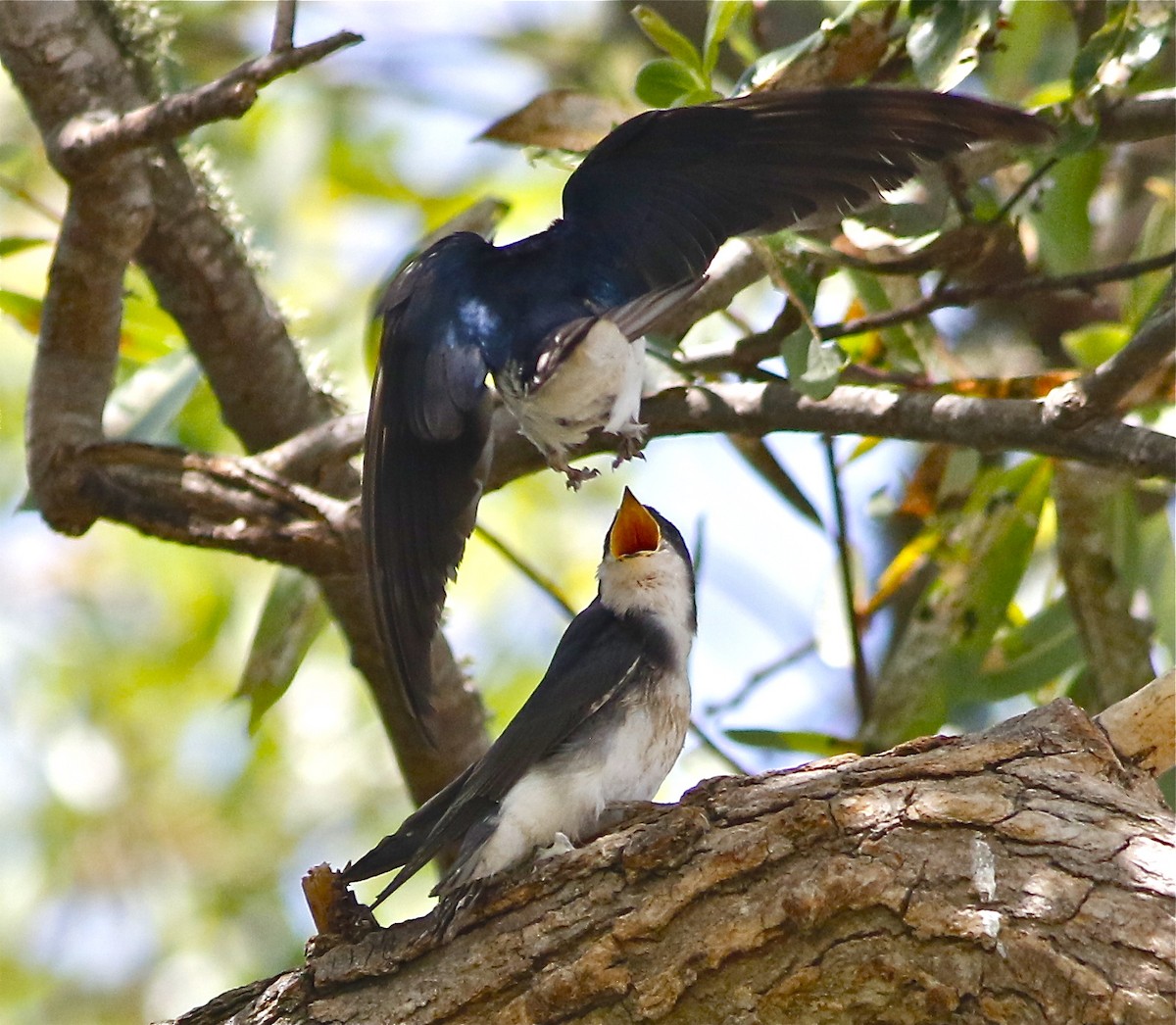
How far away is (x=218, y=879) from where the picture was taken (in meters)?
5.46

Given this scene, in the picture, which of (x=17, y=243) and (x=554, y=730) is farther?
(x=17, y=243)

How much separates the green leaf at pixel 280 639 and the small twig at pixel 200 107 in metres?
1.05

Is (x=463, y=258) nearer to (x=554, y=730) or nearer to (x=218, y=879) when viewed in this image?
(x=554, y=730)

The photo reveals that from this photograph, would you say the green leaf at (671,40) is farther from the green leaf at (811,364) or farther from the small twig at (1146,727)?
the small twig at (1146,727)

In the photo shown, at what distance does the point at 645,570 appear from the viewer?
10.4 ft

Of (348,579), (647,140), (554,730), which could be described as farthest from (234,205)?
(554,730)

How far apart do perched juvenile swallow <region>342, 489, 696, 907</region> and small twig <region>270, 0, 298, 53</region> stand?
45.6 inches

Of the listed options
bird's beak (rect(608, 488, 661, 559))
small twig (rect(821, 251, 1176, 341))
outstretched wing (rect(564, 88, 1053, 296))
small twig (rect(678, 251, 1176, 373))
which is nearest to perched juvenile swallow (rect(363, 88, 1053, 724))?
outstretched wing (rect(564, 88, 1053, 296))

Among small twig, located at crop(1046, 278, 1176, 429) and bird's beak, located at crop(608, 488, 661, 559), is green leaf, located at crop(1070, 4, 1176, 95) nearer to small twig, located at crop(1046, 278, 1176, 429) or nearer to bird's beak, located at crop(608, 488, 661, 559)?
small twig, located at crop(1046, 278, 1176, 429)

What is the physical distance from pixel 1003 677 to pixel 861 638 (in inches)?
13.0

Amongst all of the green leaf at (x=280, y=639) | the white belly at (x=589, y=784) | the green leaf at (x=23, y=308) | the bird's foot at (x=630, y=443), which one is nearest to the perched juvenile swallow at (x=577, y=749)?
the white belly at (x=589, y=784)

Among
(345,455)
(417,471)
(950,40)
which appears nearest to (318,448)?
(345,455)

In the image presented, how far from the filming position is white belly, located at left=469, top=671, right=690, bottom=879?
2443 mm

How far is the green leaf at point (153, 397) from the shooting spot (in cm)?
347
